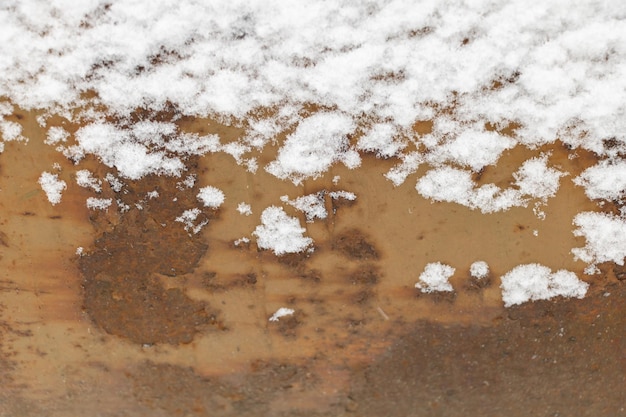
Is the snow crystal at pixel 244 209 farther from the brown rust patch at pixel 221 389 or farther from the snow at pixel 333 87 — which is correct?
the brown rust patch at pixel 221 389

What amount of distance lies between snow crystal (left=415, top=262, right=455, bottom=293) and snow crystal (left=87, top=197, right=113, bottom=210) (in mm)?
918

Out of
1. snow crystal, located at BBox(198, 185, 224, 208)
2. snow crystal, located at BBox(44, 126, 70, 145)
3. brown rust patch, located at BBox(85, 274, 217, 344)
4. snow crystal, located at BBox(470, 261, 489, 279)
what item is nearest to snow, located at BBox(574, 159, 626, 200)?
snow crystal, located at BBox(470, 261, 489, 279)

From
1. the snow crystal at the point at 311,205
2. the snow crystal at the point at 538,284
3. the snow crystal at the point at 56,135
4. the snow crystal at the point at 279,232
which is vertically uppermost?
the snow crystal at the point at 56,135

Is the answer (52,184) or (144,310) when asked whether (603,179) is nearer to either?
(144,310)

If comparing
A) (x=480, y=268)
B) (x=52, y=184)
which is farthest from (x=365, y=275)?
(x=52, y=184)

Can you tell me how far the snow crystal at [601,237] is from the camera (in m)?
1.40

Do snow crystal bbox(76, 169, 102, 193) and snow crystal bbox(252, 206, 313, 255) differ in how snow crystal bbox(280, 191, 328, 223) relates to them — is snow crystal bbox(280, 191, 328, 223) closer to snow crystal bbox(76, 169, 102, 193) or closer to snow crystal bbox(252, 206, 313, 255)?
snow crystal bbox(252, 206, 313, 255)

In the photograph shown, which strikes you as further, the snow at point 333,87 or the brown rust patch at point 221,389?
the brown rust patch at point 221,389

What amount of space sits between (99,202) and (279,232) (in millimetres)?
521

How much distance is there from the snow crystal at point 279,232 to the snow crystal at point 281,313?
181 mm

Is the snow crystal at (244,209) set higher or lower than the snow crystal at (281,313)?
higher

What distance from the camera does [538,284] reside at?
1.42m

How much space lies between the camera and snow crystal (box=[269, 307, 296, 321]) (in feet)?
4.74

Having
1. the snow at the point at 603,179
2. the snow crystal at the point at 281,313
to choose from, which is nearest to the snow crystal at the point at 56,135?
the snow crystal at the point at 281,313
